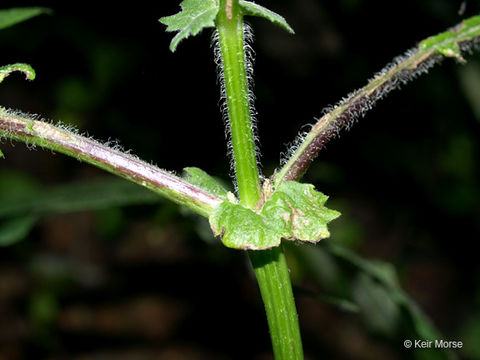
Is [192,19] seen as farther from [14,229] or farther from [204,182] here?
[14,229]

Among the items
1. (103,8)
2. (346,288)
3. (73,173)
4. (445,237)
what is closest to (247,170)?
(346,288)

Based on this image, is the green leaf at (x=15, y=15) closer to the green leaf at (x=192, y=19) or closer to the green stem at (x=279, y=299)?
the green leaf at (x=192, y=19)

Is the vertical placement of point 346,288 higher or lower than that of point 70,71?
lower

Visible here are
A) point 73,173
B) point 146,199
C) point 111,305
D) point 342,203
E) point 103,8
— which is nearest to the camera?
point 146,199

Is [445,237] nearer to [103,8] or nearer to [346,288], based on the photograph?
[346,288]

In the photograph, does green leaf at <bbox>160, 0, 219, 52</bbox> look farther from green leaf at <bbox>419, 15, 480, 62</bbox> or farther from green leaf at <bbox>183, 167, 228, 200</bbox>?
green leaf at <bbox>419, 15, 480, 62</bbox>
